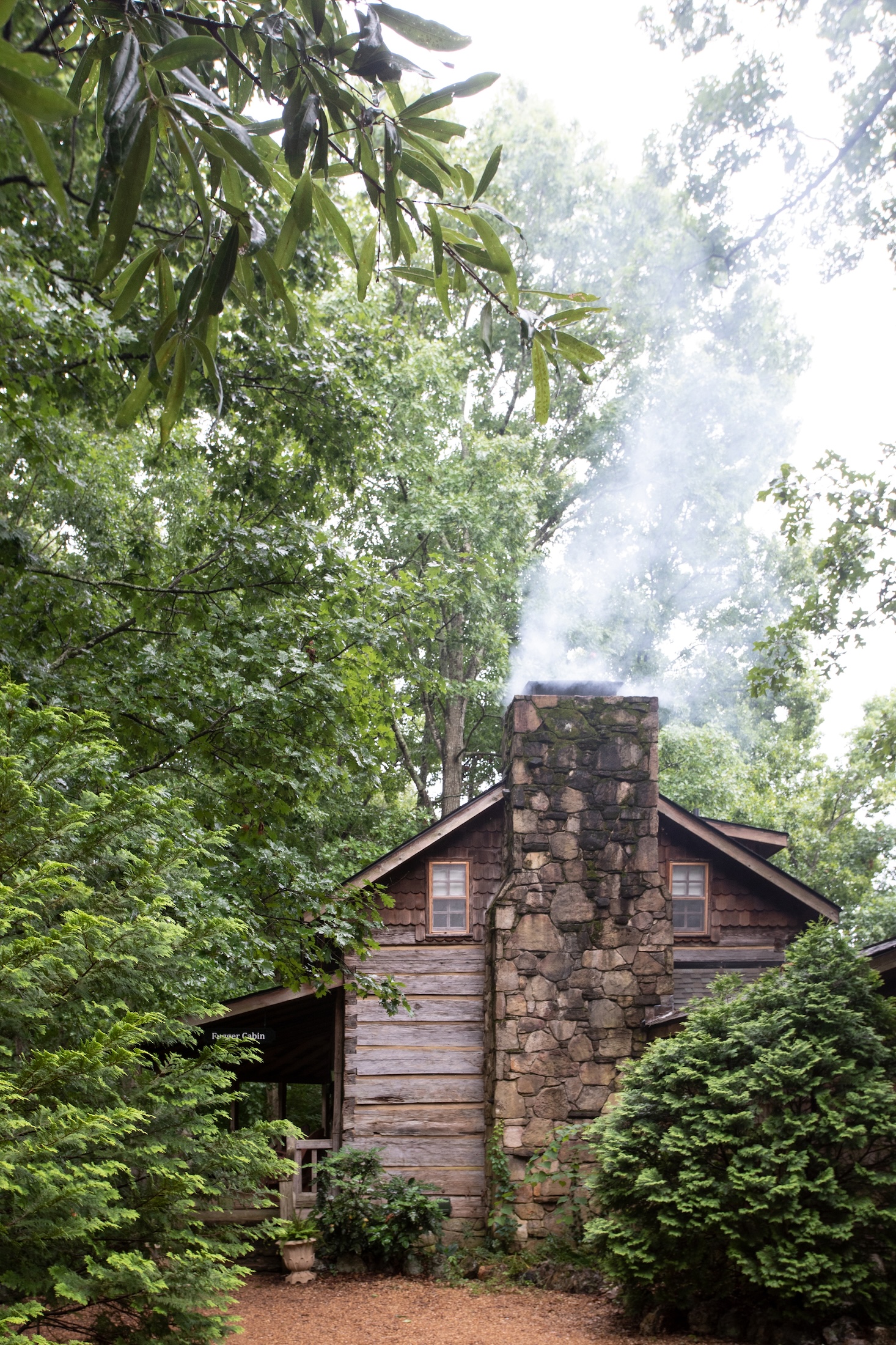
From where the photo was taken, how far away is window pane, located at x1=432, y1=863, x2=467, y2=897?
1180cm

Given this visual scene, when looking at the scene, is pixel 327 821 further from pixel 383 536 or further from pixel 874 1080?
pixel 874 1080

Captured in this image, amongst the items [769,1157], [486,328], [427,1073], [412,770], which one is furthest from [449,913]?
[486,328]

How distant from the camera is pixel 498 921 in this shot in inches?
400

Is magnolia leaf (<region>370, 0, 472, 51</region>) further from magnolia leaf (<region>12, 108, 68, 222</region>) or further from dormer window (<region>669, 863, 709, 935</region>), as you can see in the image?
dormer window (<region>669, 863, 709, 935</region>)

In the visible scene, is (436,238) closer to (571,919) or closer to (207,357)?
(207,357)

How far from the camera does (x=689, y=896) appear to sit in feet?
39.0

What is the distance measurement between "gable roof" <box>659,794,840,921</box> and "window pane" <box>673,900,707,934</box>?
0.71 meters

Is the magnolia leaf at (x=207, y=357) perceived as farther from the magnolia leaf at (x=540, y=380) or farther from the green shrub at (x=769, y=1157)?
the green shrub at (x=769, y=1157)

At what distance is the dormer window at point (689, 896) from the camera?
38.8ft

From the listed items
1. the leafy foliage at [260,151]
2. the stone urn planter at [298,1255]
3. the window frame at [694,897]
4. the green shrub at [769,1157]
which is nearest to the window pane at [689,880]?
the window frame at [694,897]

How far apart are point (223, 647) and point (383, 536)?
1331cm

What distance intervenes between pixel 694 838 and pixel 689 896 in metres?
0.66

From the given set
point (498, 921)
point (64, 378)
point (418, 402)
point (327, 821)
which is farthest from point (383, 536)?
point (64, 378)

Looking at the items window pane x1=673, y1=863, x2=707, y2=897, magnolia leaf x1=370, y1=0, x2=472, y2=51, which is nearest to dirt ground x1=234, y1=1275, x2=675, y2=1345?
window pane x1=673, y1=863, x2=707, y2=897
